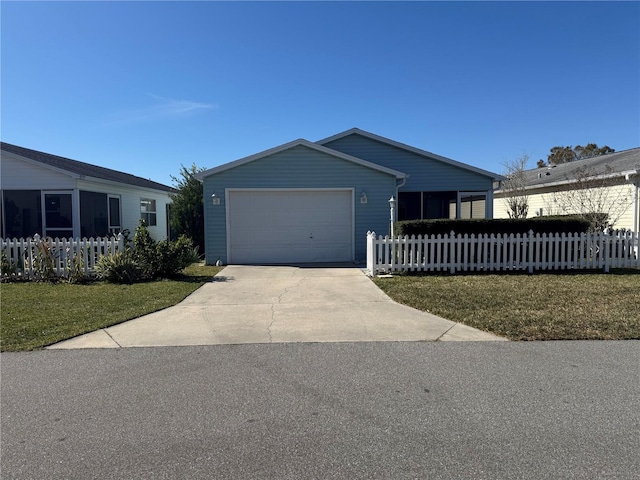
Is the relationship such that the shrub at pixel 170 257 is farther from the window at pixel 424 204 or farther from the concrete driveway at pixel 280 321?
the window at pixel 424 204

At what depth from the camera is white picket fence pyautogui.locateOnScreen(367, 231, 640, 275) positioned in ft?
35.9

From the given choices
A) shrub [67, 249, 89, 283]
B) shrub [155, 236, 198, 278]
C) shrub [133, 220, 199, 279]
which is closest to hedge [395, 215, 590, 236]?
shrub [155, 236, 198, 278]

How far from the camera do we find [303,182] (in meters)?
13.4

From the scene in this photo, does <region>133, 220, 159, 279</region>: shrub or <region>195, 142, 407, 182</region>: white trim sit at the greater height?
<region>195, 142, 407, 182</region>: white trim

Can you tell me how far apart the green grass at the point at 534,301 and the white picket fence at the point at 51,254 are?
7100 millimetres

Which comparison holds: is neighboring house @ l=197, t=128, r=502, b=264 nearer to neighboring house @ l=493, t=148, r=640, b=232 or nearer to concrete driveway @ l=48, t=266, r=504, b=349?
concrete driveway @ l=48, t=266, r=504, b=349

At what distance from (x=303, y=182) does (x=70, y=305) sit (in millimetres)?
7698

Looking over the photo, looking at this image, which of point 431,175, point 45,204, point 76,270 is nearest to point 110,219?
point 45,204

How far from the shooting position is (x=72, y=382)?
4.11m

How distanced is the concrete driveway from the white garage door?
13.2 feet

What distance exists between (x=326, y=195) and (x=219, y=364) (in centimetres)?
957

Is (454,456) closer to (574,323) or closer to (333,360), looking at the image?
(333,360)

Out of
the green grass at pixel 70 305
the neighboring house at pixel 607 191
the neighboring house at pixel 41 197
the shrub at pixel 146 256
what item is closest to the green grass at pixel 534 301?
the green grass at pixel 70 305

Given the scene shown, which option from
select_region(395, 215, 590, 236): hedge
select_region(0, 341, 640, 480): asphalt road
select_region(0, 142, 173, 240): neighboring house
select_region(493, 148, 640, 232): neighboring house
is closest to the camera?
select_region(0, 341, 640, 480): asphalt road
